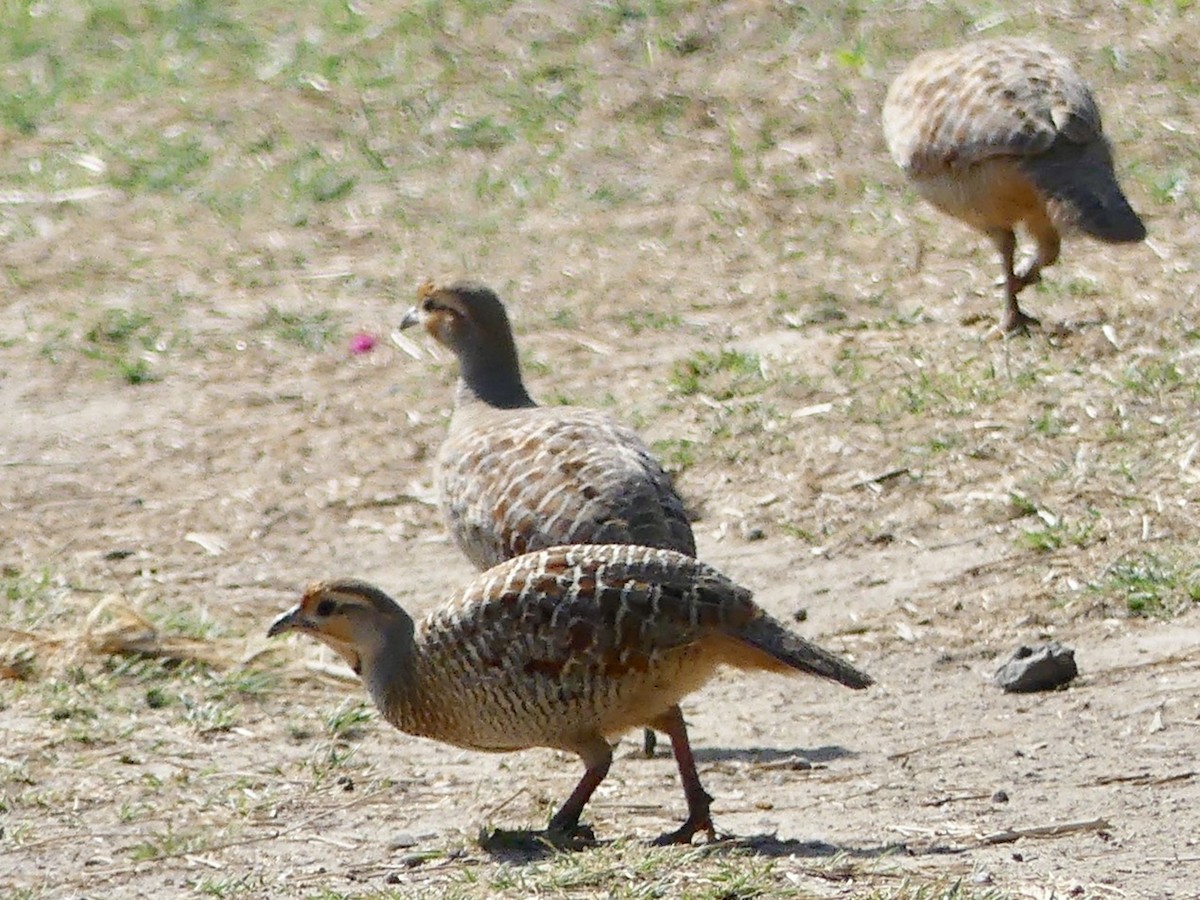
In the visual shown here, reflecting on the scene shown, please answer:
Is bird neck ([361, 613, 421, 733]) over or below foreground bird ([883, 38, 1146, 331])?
below

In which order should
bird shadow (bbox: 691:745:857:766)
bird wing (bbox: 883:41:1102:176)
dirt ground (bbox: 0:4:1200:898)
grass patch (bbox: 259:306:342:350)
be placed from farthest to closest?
grass patch (bbox: 259:306:342:350), bird wing (bbox: 883:41:1102:176), bird shadow (bbox: 691:745:857:766), dirt ground (bbox: 0:4:1200:898)

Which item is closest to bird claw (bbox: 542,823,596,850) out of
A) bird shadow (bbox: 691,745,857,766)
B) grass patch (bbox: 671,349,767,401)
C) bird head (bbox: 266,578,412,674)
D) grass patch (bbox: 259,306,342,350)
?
bird head (bbox: 266,578,412,674)

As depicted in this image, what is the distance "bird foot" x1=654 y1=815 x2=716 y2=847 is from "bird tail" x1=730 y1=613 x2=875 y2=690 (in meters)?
0.41

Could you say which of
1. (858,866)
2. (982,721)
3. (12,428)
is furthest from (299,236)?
(858,866)

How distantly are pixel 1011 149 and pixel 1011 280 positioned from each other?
648 mm

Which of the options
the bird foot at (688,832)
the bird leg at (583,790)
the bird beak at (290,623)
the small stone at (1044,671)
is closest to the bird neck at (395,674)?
the bird beak at (290,623)

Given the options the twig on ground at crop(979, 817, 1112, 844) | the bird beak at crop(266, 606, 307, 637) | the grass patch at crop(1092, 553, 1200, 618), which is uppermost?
the bird beak at crop(266, 606, 307, 637)

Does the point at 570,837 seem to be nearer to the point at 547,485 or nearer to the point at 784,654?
the point at 784,654

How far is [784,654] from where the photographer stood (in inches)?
222

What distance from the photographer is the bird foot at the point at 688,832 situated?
5555 millimetres

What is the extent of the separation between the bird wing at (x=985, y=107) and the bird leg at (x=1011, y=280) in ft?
1.26

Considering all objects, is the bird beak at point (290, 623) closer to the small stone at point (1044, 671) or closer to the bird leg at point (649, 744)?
the bird leg at point (649, 744)

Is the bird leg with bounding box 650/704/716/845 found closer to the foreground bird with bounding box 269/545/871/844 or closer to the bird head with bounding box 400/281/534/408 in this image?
the foreground bird with bounding box 269/545/871/844

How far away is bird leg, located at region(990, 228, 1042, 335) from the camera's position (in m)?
9.70
